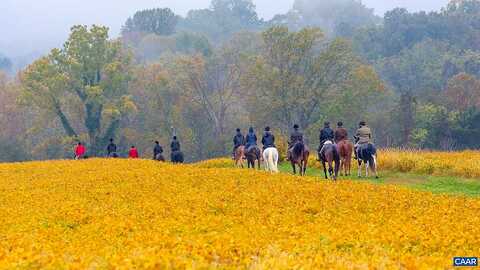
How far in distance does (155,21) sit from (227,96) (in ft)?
231

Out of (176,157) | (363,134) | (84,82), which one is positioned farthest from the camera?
(84,82)

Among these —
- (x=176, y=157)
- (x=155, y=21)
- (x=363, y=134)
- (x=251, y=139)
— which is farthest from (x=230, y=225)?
(x=155, y=21)

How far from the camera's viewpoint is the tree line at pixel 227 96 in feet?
229

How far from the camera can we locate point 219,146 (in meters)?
78.8

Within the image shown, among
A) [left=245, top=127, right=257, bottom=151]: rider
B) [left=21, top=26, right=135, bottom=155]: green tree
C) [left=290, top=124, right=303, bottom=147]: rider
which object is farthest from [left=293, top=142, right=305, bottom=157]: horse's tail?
[left=21, top=26, right=135, bottom=155]: green tree

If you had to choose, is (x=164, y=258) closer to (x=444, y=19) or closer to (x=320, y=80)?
(x=320, y=80)

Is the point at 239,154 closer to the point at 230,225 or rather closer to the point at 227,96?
the point at 230,225

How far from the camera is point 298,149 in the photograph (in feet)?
97.2

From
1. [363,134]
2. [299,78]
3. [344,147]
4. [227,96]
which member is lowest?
[344,147]

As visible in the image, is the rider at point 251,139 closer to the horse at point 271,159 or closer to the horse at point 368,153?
the horse at point 271,159

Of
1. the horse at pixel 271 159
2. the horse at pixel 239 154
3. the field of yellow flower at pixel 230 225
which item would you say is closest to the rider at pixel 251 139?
the horse at pixel 239 154

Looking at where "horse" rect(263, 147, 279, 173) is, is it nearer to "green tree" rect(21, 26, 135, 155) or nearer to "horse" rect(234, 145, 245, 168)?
"horse" rect(234, 145, 245, 168)

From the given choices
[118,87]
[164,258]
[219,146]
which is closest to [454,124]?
[219,146]

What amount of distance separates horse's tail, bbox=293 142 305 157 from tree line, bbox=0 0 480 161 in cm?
3112
